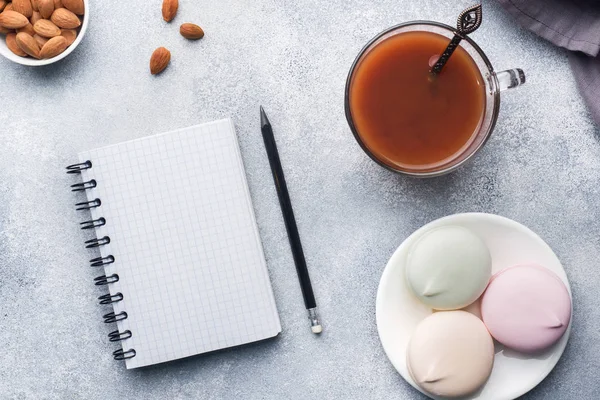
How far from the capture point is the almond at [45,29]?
2.67 ft

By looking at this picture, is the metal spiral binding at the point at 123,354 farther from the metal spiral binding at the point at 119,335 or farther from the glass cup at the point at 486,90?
the glass cup at the point at 486,90

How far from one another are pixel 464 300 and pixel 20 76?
2.19ft

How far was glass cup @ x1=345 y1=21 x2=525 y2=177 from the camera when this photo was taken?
749 mm

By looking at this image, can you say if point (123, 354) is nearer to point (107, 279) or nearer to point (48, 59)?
point (107, 279)

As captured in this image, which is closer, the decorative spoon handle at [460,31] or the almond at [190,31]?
the decorative spoon handle at [460,31]

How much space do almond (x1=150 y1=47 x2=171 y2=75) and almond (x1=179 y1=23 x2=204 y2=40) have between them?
0.03 metres

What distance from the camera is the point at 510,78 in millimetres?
748

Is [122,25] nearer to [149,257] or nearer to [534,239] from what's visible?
[149,257]

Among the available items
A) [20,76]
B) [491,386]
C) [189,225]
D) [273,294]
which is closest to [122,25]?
[20,76]

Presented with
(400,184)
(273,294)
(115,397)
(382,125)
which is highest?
(382,125)

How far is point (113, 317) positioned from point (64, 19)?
40 centimetres

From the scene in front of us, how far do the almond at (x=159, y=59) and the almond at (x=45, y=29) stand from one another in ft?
0.42

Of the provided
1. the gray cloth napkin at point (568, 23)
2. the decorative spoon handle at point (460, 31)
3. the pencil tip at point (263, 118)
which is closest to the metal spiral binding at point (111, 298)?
the pencil tip at point (263, 118)

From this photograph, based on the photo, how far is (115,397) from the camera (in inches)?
33.6
